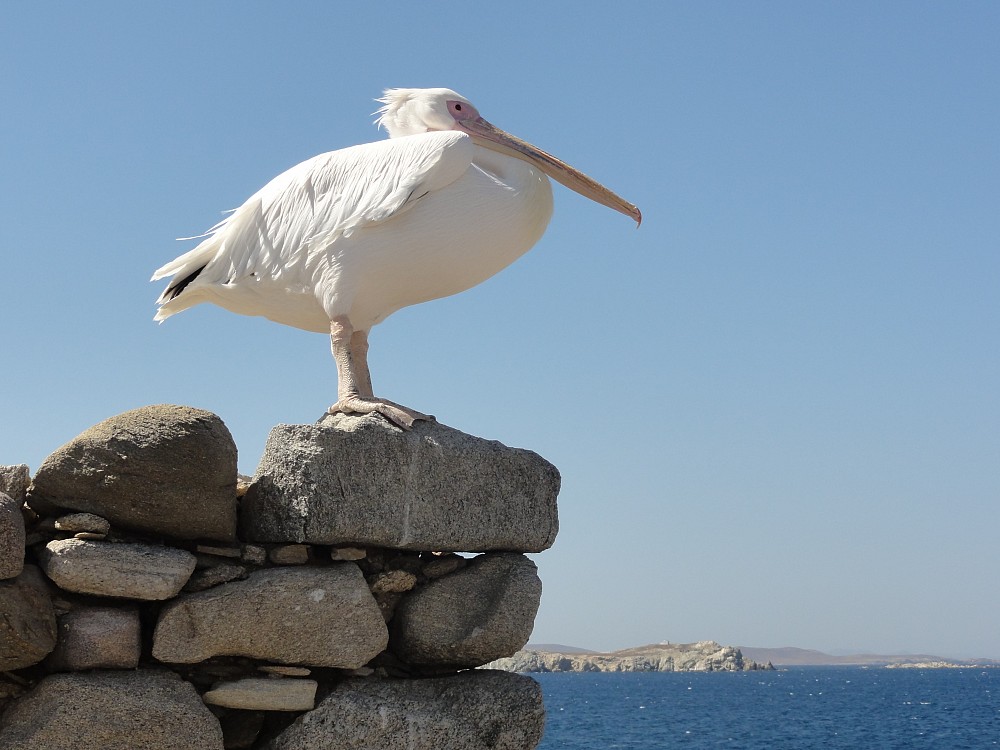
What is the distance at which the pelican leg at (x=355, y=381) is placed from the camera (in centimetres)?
521

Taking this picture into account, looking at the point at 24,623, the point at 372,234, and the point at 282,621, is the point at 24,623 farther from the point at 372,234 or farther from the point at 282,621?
the point at 372,234

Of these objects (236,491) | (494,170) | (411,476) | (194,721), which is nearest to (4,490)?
(236,491)

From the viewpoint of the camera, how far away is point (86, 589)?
4.39m

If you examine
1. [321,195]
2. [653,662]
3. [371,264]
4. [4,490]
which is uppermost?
[321,195]

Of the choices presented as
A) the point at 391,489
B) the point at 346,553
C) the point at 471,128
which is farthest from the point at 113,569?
the point at 471,128

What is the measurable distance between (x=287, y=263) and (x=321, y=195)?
0.41m

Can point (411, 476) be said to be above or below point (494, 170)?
below

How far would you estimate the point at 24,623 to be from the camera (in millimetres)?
4172

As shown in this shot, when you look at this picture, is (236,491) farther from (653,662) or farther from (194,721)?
(653,662)

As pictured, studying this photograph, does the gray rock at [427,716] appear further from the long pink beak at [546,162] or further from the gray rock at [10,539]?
the long pink beak at [546,162]

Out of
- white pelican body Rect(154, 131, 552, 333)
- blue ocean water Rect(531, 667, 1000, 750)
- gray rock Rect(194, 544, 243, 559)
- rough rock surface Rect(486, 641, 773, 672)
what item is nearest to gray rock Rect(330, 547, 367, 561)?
gray rock Rect(194, 544, 243, 559)

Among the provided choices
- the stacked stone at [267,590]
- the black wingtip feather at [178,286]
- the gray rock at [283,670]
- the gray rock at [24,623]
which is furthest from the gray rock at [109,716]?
the black wingtip feather at [178,286]

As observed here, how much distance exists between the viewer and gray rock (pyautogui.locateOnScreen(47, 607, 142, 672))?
4.36 m

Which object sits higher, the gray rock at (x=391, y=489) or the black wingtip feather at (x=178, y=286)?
the black wingtip feather at (x=178, y=286)
